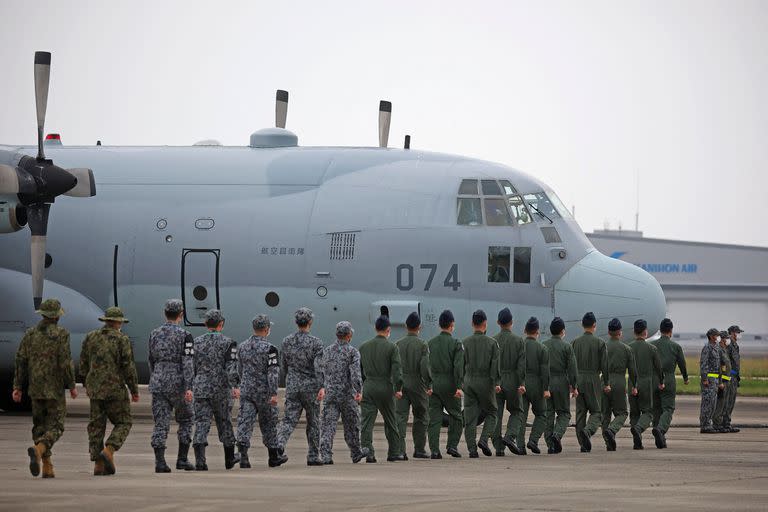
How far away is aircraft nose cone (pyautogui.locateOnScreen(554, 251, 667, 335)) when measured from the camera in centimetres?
2269

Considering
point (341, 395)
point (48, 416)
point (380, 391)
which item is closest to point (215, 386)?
point (341, 395)

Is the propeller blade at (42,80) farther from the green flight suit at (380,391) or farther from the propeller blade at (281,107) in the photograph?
the green flight suit at (380,391)

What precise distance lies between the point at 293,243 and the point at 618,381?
261 inches

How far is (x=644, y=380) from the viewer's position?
2052cm

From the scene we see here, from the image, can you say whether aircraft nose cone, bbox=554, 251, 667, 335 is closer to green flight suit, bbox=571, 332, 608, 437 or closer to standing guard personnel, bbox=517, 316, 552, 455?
green flight suit, bbox=571, 332, 608, 437

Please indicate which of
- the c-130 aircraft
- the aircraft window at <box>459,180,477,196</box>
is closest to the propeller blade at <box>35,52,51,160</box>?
the c-130 aircraft

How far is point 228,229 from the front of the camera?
24406mm

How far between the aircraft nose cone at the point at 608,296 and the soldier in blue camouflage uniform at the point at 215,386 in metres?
7.96

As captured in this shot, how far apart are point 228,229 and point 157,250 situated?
1339 millimetres

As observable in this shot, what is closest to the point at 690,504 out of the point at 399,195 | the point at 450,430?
the point at 450,430

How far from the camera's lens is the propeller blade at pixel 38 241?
23250 millimetres

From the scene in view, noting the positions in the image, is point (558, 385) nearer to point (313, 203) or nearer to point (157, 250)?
point (313, 203)

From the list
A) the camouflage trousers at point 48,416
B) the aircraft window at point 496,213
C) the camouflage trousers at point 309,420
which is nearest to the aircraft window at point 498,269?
the aircraft window at point 496,213

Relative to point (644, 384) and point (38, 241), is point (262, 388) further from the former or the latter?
point (38, 241)
